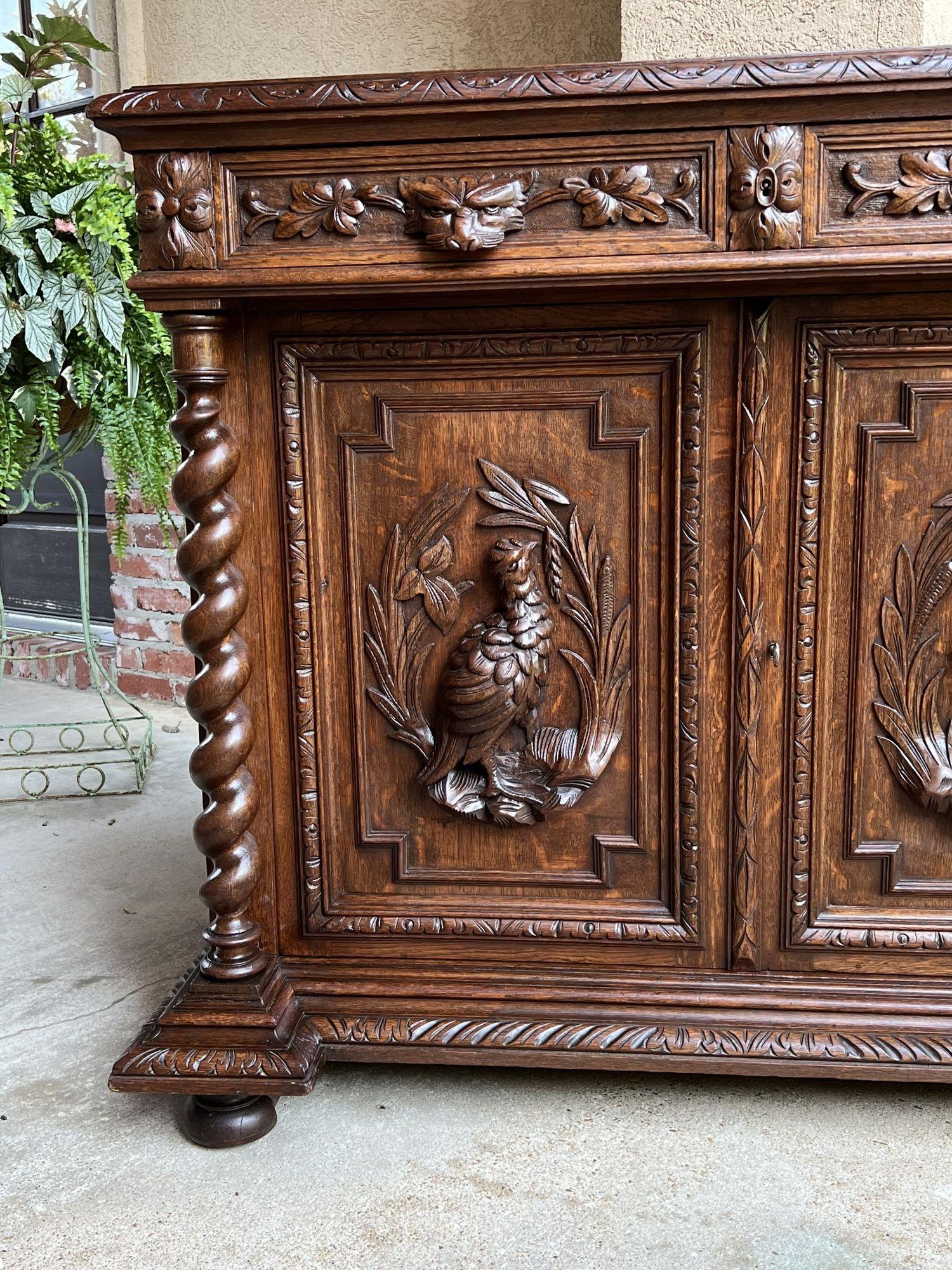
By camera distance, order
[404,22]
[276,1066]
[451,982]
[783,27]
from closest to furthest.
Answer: [276,1066] → [451,982] → [783,27] → [404,22]

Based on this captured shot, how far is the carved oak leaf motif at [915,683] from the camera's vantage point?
4.49 feet

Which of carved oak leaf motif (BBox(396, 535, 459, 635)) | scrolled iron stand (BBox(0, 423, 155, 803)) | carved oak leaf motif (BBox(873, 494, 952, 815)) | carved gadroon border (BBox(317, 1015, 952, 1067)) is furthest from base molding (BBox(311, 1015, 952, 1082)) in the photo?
scrolled iron stand (BBox(0, 423, 155, 803))

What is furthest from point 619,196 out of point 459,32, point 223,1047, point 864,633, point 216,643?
point 459,32

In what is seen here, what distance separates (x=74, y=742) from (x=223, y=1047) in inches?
72.1

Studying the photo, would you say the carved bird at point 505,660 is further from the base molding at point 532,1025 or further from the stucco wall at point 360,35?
the stucco wall at point 360,35

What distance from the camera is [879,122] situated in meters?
1.21

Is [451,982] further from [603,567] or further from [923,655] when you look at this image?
[923,655]

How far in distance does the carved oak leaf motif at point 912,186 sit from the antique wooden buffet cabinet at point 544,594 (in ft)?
0.06

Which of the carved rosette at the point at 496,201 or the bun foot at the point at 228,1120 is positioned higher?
the carved rosette at the point at 496,201

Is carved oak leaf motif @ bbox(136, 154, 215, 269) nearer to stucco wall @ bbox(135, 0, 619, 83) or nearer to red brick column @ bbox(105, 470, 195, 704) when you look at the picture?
stucco wall @ bbox(135, 0, 619, 83)

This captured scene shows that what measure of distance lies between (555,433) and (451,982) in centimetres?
71

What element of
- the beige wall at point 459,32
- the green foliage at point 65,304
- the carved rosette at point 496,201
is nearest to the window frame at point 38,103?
the beige wall at point 459,32

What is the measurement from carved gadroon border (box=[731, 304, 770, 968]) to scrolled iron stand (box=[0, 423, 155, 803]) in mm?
1644

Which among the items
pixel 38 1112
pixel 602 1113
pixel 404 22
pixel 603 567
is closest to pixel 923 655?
pixel 603 567
